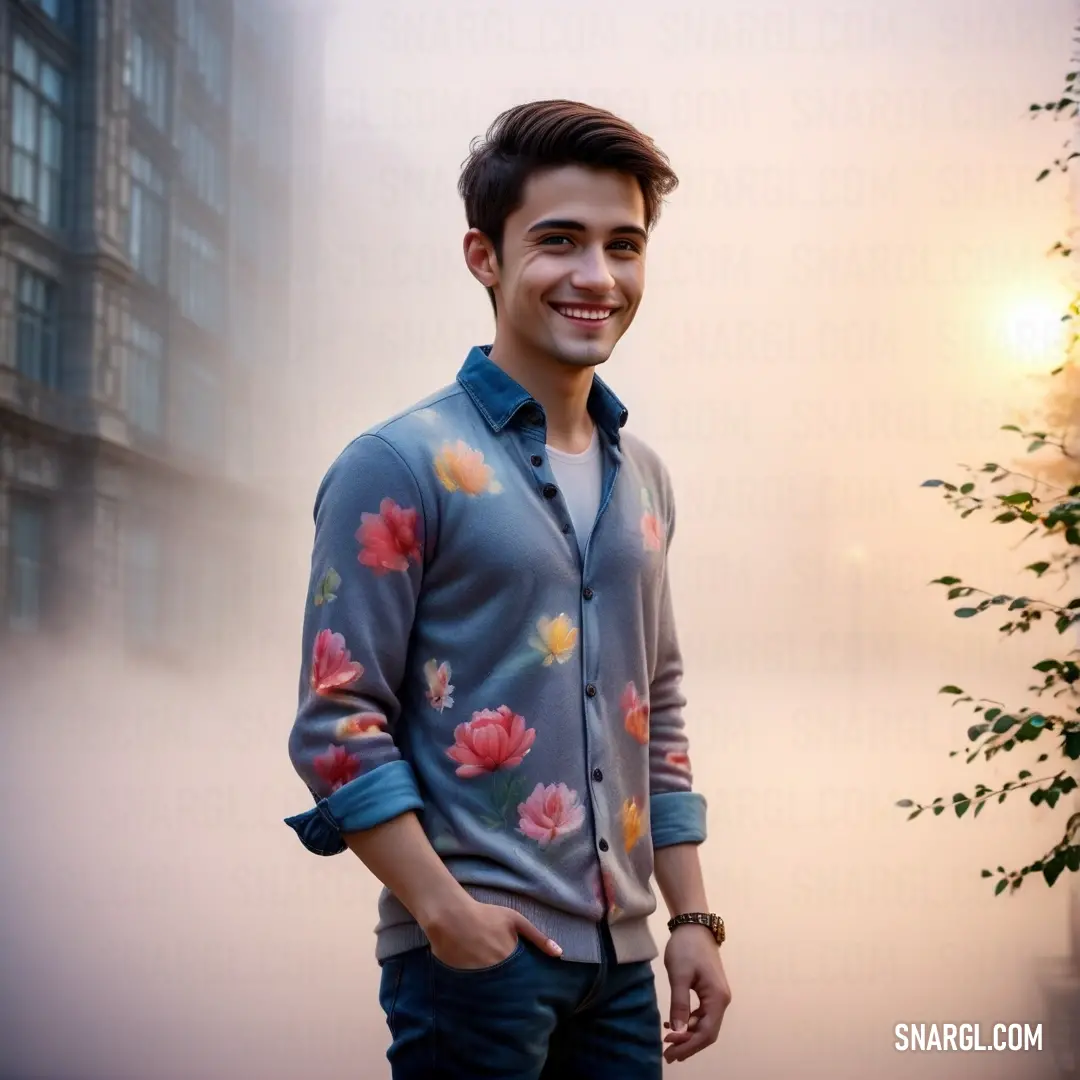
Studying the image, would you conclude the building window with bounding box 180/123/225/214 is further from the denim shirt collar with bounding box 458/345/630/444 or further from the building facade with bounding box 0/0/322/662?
the denim shirt collar with bounding box 458/345/630/444

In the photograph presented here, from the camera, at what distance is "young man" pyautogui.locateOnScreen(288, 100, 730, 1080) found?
41.4 inches

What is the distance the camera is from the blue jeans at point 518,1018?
1053 millimetres

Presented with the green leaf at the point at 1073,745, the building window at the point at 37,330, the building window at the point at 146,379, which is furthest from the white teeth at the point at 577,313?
the building window at the point at 37,330

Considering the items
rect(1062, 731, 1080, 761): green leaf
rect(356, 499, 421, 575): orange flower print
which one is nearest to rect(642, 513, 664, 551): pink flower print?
rect(356, 499, 421, 575): orange flower print

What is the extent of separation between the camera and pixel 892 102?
2824 mm

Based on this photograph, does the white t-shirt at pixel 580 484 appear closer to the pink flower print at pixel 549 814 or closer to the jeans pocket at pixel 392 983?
the pink flower print at pixel 549 814

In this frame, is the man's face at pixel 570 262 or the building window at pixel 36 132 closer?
the man's face at pixel 570 262

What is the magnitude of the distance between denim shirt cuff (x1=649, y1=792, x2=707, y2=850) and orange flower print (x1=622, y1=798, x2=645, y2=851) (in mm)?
73

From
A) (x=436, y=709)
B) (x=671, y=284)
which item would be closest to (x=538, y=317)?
(x=436, y=709)

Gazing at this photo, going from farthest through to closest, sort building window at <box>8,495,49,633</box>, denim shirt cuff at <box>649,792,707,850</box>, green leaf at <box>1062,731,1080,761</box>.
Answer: building window at <box>8,495,49,633</box> < green leaf at <box>1062,731,1080,761</box> < denim shirt cuff at <box>649,792,707,850</box>

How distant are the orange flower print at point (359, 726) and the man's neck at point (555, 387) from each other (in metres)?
0.31

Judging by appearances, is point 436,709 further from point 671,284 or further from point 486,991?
point 671,284

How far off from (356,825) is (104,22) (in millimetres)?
2394

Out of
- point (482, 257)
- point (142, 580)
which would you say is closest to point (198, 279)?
point (142, 580)
